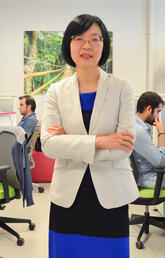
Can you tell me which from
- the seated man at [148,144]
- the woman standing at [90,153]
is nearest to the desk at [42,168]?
the seated man at [148,144]

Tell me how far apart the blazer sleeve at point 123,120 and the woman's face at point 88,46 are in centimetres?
18

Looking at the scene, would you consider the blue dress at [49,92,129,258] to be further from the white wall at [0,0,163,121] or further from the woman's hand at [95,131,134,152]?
the white wall at [0,0,163,121]

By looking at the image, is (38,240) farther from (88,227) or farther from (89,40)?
(89,40)

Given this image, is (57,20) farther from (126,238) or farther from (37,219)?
(126,238)

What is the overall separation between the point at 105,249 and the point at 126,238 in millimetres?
105

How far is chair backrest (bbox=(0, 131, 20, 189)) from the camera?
2.86 meters

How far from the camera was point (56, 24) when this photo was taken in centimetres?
611

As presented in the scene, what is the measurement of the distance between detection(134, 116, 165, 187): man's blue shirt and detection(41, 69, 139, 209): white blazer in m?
1.21

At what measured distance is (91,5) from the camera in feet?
20.0

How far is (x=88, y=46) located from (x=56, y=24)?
200 inches

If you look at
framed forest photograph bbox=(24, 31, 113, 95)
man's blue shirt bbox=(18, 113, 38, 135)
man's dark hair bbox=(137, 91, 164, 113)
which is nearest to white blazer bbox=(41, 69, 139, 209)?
man's dark hair bbox=(137, 91, 164, 113)

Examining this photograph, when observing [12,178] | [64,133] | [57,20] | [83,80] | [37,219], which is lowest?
[37,219]

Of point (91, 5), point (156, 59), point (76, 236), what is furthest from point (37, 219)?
point (91, 5)

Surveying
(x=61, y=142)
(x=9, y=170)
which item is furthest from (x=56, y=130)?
(x=9, y=170)
